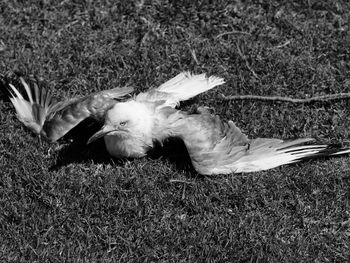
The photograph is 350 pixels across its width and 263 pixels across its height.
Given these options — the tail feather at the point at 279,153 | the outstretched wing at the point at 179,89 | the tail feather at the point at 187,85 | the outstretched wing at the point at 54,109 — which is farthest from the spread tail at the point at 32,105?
the tail feather at the point at 279,153

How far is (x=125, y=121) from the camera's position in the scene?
4.84m

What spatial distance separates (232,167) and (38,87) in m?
1.43

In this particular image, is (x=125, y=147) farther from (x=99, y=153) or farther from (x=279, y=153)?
(x=279, y=153)

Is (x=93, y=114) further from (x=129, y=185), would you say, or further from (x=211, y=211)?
(x=211, y=211)

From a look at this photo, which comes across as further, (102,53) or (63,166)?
(102,53)

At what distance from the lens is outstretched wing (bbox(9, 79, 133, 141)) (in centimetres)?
489

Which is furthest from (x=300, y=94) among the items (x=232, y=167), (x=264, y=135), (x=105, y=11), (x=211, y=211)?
(x=105, y=11)

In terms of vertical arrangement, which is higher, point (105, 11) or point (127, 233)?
point (105, 11)

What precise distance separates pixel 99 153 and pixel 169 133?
468 millimetres

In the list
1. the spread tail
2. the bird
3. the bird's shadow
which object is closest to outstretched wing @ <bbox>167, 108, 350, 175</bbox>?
the bird

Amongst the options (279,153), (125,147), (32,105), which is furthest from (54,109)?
(279,153)

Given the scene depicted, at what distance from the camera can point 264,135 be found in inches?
198

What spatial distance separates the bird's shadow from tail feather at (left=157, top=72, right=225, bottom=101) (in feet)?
1.20

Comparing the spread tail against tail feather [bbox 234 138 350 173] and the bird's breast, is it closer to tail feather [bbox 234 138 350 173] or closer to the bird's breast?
the bird's breast
